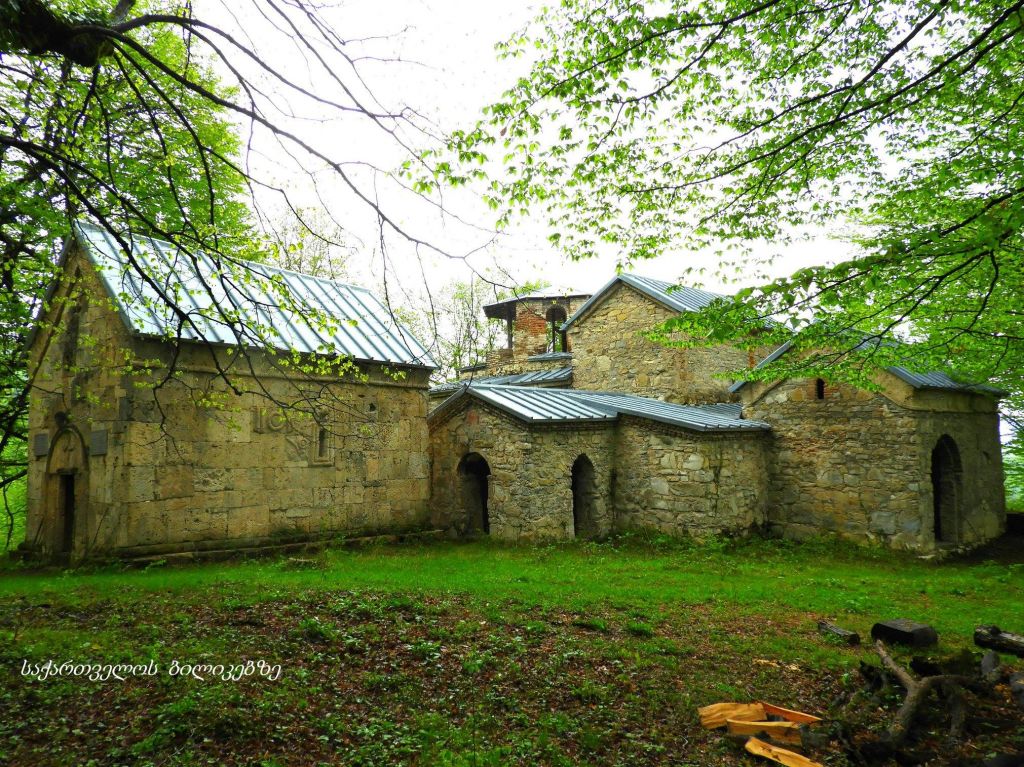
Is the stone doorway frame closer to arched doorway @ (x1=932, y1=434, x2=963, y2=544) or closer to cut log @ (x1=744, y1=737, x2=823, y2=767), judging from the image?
cut log @ (x1=744, y1=737, x2=823, y2=767)

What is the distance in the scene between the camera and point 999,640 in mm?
5312

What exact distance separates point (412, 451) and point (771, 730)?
362 inches

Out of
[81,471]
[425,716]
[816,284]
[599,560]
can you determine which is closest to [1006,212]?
[816,284]

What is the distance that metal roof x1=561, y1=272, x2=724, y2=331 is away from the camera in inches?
598

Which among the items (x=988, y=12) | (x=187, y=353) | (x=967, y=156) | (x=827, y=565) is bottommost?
(x=827, y=565)

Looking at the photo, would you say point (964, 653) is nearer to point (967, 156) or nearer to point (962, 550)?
point (967, 156)

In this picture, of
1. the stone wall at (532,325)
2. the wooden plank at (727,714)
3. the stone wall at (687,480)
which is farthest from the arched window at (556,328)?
the wooden plank at (727,714)

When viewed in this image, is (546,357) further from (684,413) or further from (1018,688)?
(1018,688)

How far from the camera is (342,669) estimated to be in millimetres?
4715

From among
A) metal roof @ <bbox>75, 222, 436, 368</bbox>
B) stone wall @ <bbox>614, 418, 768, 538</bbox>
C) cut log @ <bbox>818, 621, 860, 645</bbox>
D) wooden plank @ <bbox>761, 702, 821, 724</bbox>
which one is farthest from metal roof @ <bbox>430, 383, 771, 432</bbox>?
wooden plank @ <bbox>761, 702, 821, 724</bbox>

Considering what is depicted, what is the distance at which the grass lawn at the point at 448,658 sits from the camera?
3.69 meters

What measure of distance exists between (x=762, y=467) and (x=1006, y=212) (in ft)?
27.0

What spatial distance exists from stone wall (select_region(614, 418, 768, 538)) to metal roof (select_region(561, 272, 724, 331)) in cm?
450

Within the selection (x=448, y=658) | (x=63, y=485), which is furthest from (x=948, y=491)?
(x=63, y=485)
